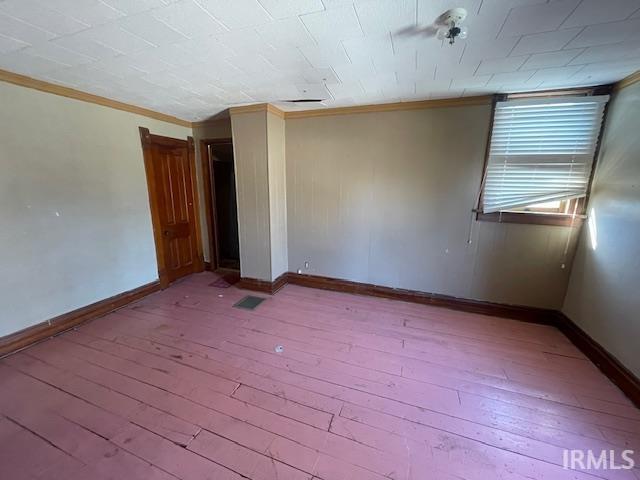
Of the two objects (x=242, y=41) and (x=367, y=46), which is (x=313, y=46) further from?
(x=242, y=41)

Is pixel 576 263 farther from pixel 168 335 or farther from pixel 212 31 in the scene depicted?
pixel 168 335

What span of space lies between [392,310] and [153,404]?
2.45m

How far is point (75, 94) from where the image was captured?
2.59 meters

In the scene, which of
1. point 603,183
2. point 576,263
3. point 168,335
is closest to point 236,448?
point 168,335

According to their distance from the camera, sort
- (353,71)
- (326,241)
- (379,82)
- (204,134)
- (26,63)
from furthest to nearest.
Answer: (204,134) → (326,241) → (379,82) → (353,71) → (26,63)

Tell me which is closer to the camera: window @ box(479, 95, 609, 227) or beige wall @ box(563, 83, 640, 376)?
beige wall @ box(563, 83, 640, 376)

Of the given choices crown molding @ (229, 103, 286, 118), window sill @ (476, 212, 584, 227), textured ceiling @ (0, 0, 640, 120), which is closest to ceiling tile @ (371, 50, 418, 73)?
textured ceiling @ (0, 0, 640, 120)

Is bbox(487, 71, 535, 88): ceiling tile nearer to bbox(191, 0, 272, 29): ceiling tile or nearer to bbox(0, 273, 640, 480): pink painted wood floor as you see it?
bbox(191, 0, 272, 29): ceiling tile

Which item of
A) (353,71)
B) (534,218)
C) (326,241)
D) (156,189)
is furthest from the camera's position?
(326,241)

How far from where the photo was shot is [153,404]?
179 cm

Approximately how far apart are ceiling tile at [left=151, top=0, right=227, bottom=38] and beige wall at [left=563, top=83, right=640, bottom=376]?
127 inches

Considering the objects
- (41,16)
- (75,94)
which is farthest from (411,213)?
(75,94)

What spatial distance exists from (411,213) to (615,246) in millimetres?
Result: 1730

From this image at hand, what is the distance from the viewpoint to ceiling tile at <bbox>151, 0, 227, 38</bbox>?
54.9 inches
